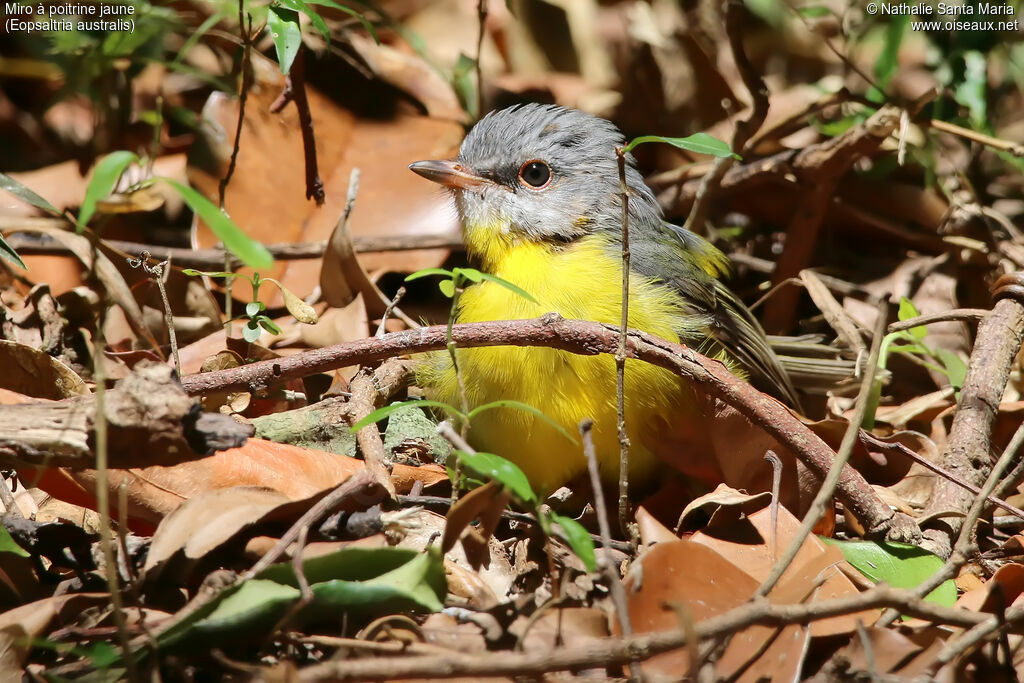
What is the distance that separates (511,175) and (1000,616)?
276 centimetres

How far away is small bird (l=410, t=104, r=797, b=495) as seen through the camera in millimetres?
3350

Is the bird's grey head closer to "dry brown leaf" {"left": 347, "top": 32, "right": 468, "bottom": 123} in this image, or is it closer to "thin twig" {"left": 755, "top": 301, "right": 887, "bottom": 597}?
"dry brown leaf" {"left": 347, "top": 32, "right": 468, "bottom": 123}

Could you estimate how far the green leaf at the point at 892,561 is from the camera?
2.72 meters

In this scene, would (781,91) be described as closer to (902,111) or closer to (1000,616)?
(902,111)

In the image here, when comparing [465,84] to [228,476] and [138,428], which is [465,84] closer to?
[228,476]

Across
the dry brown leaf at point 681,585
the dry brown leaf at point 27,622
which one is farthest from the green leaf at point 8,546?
the dry brown leaf at point 681,585

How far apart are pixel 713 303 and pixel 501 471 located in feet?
6.77

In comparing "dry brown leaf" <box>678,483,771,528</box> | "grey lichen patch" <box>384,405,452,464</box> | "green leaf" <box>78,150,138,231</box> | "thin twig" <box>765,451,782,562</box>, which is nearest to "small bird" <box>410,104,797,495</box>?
"grey lichen patch" <box>384,405,452,464</box>

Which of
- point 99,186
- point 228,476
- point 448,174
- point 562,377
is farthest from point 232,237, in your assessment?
point 448,174

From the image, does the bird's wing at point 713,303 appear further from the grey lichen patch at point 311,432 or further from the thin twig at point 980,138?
the thin twig at point 980,138

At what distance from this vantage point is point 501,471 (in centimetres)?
219

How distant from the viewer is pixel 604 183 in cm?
431

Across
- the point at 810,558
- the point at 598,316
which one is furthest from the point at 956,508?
the point at 598,316

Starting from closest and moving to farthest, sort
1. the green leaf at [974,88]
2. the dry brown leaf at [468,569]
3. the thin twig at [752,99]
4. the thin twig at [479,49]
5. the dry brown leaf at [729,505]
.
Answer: the dry brown leaf at [468,569] → the dry brown leaf at [729,505] → the thin twig at [752,99] → the thin twig at [479,49] → the green leaf at [974,88]
